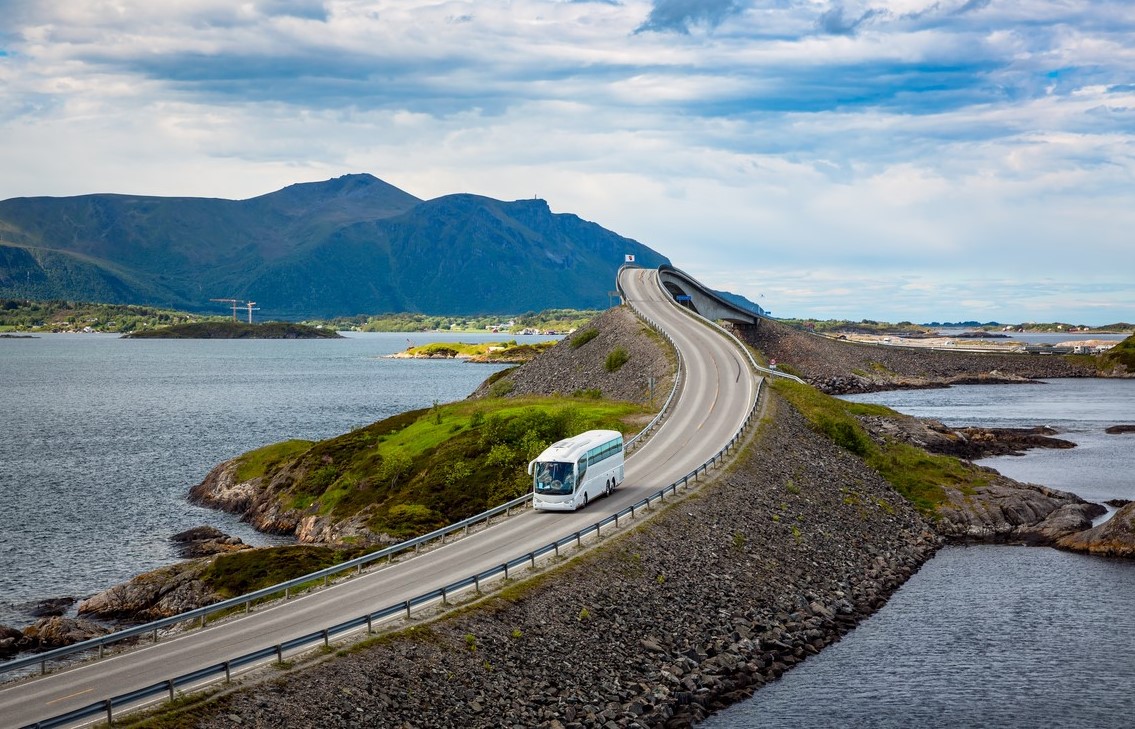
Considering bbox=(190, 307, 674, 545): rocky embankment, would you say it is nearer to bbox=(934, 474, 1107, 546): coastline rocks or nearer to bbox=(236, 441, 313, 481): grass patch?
bbox=(236, 441, 313, 481): grass patch

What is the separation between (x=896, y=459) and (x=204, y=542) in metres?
52.5

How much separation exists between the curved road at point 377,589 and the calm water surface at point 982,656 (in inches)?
498

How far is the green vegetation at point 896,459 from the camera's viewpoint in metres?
78.4

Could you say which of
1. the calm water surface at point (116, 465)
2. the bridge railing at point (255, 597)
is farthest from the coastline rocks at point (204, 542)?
the bridge railing at point (255, 597)

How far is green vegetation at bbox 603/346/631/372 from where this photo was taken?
363ft

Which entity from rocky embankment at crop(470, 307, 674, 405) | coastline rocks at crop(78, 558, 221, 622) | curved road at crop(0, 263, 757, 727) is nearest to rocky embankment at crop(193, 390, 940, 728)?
curved road at crop(0, 263, 757, 727)

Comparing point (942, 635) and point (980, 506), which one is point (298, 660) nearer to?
point (942, 635)

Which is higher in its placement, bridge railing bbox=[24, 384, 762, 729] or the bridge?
the bridge

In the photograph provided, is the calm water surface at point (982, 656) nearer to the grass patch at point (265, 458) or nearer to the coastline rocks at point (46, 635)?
the coastline rocks at point (46, 635)

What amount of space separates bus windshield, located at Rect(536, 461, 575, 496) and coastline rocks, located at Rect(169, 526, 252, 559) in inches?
815

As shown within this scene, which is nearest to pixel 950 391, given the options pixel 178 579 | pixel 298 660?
pixel 178 579

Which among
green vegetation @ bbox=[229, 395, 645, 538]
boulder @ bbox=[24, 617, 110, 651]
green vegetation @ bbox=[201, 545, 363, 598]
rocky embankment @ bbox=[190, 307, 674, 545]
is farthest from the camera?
rocky embankment @ bbox=[190, 307, 674, 545]

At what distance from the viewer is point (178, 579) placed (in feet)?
178

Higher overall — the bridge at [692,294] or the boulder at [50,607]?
the bridge at [692,294]
